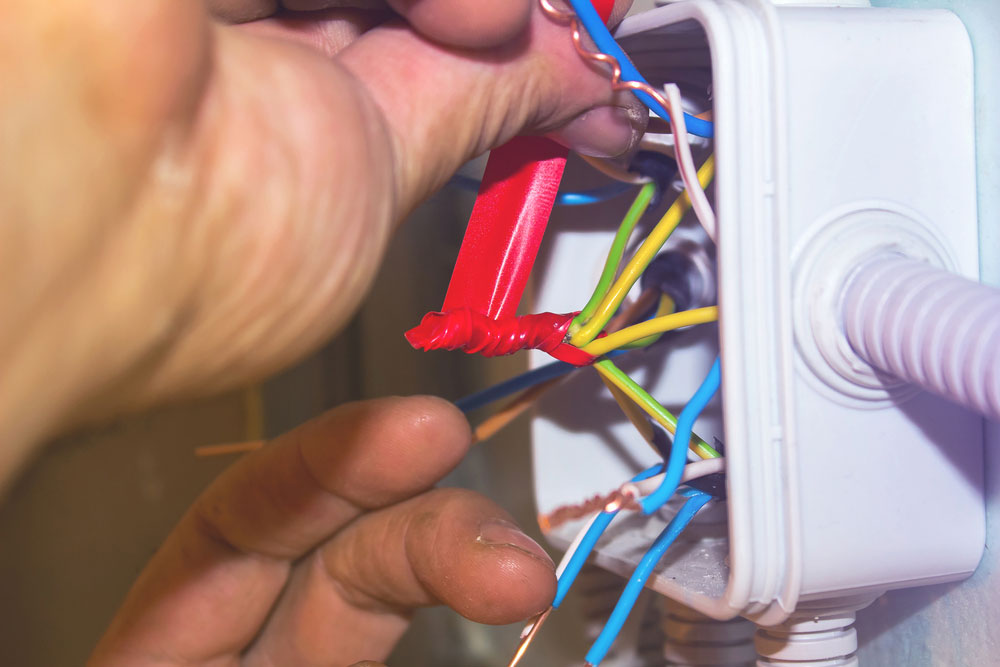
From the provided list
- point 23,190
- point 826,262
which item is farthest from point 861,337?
point 23,190

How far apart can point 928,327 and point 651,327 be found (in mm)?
112

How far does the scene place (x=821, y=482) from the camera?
13.2 inches

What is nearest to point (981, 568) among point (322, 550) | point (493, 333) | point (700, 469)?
point (700, 469)

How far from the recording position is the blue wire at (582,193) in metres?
0.47

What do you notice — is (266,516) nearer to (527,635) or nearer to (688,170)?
(527,635)

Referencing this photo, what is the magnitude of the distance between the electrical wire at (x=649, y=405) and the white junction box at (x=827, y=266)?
58 mm

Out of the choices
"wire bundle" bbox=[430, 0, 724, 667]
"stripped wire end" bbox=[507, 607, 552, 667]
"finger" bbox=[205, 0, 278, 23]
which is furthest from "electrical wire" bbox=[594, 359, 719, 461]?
"finger" bbox=[205, 0, 278, 23]

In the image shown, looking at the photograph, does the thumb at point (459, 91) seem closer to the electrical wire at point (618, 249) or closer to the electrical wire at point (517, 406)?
the electrical wire at point (618, 249)

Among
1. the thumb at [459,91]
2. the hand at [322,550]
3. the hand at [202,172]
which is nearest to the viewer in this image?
the hand at [202,172]

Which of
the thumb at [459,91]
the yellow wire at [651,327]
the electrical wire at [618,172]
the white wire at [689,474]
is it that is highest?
the thumb at [459,91]

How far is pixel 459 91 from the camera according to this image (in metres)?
0.33

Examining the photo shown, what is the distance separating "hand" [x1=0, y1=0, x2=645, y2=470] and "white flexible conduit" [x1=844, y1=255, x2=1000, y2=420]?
0.15 meters

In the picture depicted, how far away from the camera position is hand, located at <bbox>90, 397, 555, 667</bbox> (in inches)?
17.2

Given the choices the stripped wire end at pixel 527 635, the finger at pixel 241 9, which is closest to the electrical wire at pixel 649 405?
the stripped wire end at pixel 527 635
